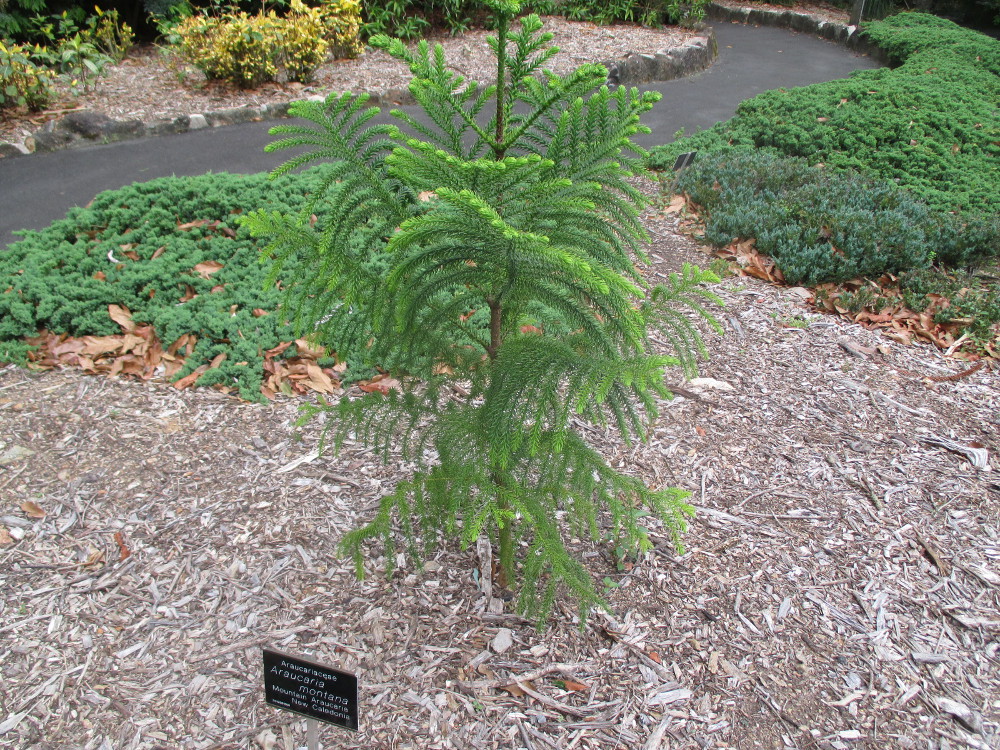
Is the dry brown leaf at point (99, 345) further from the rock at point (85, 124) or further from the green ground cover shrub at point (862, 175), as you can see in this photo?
the green ground cover shrub at point (862, 175)

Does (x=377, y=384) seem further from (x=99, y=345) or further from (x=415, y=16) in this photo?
(x=415, y=16)

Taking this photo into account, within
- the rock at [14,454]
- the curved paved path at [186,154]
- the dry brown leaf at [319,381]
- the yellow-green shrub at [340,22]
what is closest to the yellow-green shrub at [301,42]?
the yellow-green shrub at [340,22]

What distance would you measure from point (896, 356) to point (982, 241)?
1.72m

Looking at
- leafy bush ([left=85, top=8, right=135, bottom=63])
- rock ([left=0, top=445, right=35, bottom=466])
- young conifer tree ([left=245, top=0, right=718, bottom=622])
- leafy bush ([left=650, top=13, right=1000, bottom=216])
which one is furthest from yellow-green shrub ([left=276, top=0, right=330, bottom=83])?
young conifer tree ([left=245, top=0, right=718, bottom=622])

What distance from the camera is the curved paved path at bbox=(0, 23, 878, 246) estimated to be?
6.05 meters

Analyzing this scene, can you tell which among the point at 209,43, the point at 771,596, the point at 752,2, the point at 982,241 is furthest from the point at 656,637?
the point at 752,2

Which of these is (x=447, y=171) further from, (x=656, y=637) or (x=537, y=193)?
(x=656, y=637)

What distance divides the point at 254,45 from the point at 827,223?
680 cm

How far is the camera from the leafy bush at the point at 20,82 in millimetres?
7113

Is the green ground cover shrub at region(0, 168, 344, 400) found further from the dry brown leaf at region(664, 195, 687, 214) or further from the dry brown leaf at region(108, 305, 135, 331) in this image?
the dry brown leaf at region(664, 195, 687, 214)

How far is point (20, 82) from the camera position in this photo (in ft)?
23.8

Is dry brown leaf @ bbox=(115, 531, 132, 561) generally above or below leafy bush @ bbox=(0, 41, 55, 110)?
below

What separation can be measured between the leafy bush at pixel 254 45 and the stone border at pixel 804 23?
1011cm

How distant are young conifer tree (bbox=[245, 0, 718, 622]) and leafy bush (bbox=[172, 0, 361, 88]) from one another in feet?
24.1
